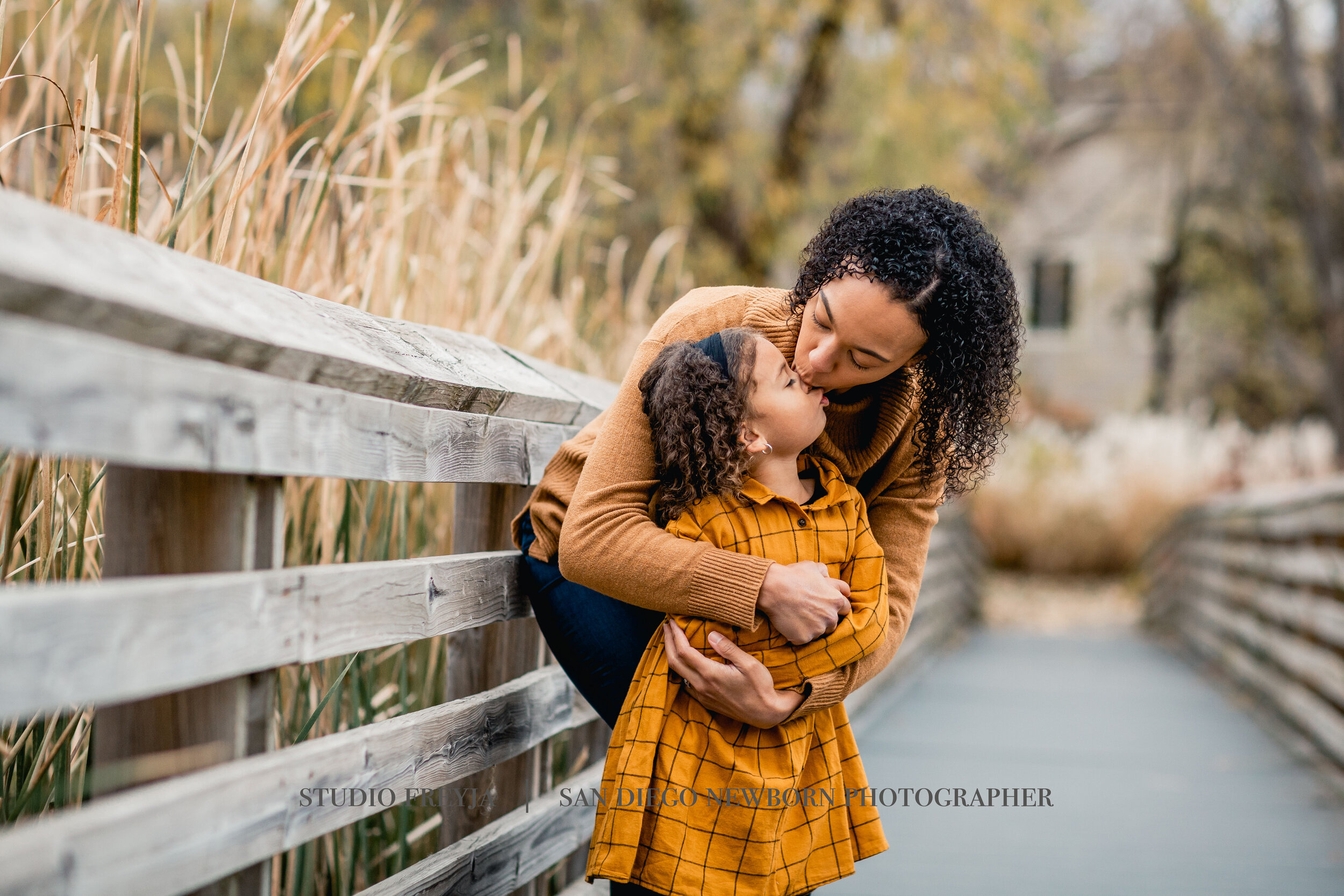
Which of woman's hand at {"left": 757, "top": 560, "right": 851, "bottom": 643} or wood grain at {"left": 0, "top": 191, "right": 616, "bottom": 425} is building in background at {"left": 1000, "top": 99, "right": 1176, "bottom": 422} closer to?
woman's hand at {"left": 757, "top": 560, "right": 851, "bottom": 643}

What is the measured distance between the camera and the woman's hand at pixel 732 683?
1.37 meters

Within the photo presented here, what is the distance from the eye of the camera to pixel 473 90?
6449 mm

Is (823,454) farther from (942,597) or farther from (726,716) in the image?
(942,597)

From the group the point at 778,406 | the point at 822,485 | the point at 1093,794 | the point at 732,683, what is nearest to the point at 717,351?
the point at 778,406

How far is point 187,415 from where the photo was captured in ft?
3.03

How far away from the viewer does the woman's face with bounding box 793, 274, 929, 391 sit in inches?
57.7

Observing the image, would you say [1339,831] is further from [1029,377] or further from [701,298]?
[1029,377]

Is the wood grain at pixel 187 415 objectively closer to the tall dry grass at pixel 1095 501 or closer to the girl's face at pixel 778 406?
the girl's face at pixel 778 406

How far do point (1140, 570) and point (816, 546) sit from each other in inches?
367

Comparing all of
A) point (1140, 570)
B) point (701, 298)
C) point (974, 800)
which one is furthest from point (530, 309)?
point (1140, 570)

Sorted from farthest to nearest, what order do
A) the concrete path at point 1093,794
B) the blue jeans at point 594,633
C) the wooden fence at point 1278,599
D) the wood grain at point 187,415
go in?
the wooden fence at point 1278,599
the concrete path at point 1093,794
the blue jeans at point 594,633
the wood grain at point 187,415

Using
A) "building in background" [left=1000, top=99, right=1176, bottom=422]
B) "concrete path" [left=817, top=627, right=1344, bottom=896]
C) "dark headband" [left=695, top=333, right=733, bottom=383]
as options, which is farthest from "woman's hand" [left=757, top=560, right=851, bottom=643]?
"building in background" [left=1000, top=99, right=1176, bottom=422]

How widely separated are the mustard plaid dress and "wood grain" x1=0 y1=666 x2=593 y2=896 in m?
0.25

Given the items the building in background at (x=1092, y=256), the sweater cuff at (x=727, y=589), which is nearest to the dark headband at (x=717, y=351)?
the sweater cuff at (x=727, y=589)
